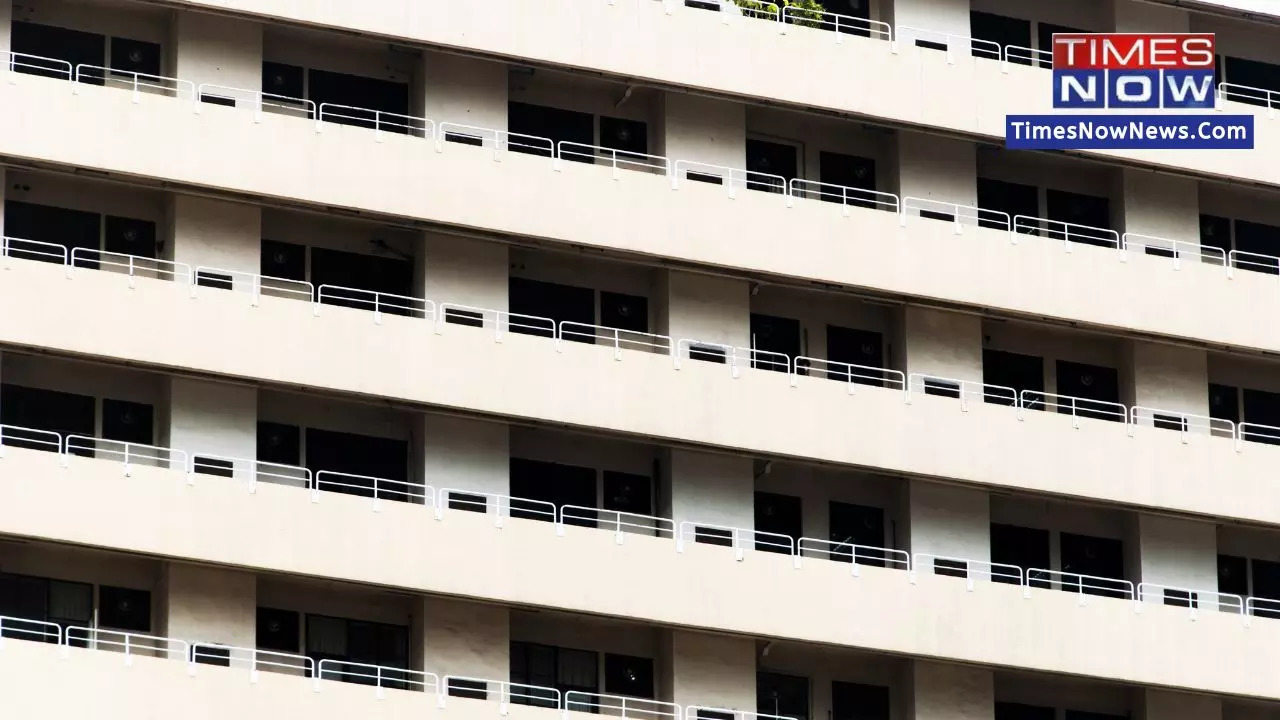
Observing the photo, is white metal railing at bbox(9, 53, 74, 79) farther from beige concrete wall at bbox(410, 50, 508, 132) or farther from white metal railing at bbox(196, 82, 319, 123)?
beige concrete wall at bbox(410, 50, 508, 132)

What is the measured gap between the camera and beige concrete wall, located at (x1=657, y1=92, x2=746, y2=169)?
66.1m

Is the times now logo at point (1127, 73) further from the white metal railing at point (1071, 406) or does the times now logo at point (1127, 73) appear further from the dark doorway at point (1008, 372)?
the white metal railing at point (1071, 406)

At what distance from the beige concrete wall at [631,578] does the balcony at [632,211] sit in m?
5.41

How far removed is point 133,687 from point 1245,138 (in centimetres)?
2406

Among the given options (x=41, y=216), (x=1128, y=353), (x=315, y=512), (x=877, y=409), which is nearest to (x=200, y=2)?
(x=41, y=216)

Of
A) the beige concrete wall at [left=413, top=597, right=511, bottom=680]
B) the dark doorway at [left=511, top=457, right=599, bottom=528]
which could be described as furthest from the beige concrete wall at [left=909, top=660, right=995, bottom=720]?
the beige concrete wall at [left=413, top=597, right=511, bottom=680]

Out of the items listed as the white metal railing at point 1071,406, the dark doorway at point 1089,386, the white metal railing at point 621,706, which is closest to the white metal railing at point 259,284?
the white metal railing at point 621,706

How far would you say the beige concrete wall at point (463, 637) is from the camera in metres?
61.8

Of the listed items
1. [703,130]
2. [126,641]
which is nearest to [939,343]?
[703,130]

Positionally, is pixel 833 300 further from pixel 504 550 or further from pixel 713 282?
Answer: pixel 504 550

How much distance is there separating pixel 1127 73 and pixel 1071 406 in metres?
6.28

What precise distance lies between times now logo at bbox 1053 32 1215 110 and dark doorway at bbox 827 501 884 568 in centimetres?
855

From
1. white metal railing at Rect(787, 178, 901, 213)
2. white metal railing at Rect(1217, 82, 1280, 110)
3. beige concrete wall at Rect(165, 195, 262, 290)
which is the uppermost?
white metal railing at Rect(1217, 82, 1280, 110)

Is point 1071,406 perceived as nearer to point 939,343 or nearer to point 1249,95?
point 939,343
